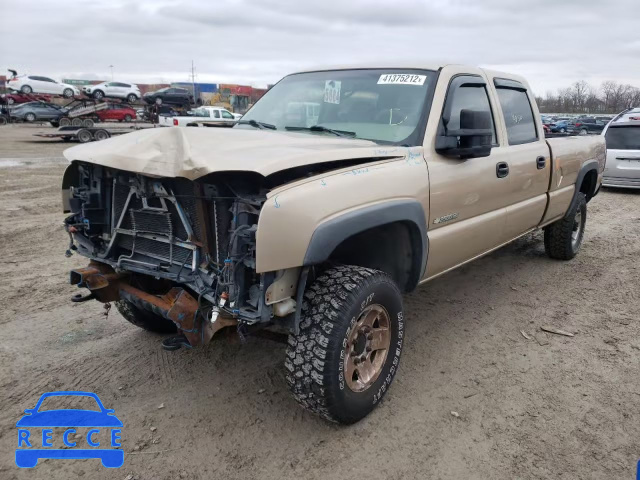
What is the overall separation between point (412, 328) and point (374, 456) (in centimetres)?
166

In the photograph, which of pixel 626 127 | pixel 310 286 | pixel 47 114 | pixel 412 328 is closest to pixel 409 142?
pixel 310 286

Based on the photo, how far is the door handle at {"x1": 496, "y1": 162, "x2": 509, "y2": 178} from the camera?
4.02 m

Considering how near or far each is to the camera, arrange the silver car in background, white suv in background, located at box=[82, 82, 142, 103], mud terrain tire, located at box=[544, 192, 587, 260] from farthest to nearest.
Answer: white suv in background, located at box=[82, 82, 142, 103]
the silver car in background
mud terrain tire, located at box=[544, 192, 587, 260]

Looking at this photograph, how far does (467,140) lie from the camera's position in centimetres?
341

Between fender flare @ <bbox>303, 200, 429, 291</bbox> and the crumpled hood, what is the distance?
322 mm

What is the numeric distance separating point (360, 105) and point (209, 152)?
5.17 feet

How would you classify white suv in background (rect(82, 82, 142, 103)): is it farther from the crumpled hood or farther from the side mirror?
the side mirror

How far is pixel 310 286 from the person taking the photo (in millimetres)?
2832

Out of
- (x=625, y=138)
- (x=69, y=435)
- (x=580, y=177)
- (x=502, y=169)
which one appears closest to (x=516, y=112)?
(x=502, y=169)

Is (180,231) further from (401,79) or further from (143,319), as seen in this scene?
(401,79)

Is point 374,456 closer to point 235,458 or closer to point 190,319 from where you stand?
point 235,458

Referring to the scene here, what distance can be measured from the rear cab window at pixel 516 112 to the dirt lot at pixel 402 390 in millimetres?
1532

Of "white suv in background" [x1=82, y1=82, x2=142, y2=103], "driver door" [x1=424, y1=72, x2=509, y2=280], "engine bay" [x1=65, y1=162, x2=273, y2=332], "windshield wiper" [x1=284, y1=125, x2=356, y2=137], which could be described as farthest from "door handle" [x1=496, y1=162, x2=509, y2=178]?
"white suv in background" [x1=82, y1=82, x2=142, y2=103]

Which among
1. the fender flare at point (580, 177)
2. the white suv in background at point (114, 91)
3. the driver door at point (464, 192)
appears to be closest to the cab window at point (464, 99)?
the driver door at point (464, 192)
